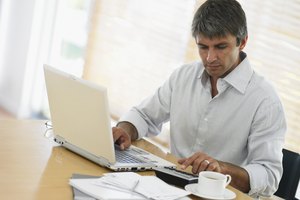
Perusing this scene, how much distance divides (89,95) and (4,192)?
43cm

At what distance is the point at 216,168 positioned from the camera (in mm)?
1895

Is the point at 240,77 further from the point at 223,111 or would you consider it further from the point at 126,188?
the point at 126,188

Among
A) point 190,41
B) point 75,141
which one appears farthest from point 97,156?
point 190,41

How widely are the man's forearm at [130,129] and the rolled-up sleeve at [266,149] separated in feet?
1.59

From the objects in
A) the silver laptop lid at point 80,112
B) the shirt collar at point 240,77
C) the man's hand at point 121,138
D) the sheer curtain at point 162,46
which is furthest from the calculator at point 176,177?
the sheer curtain at point 162,46

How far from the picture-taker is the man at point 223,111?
7.07 feet

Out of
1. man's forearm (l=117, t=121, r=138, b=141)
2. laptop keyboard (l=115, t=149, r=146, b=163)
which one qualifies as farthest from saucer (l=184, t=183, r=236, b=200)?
man's forearm (l=117, t=121, r=138, b=141)

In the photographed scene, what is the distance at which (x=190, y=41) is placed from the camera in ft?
12.2

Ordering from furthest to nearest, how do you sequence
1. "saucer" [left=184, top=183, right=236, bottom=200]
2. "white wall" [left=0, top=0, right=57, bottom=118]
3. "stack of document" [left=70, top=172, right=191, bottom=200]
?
1. "white wall" [left=0, top=0, right=57, bottom=118]
2. "saucer" [left=184, top=183, right=236, bottom=200]
3. "stack of document" [left=70, top=172, right=191, bottom=200]

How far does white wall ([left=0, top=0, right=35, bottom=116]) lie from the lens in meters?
5.09

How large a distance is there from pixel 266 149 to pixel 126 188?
0.74 meters

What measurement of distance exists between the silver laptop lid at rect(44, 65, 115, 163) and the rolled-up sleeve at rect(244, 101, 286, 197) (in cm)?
58

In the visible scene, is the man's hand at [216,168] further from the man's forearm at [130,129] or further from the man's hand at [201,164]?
the man's forearm at [130,129]

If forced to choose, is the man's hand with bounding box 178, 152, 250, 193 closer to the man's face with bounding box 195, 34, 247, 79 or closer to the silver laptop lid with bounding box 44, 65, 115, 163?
the silver laptop lid with bounding box 44, 65, 115, 163
